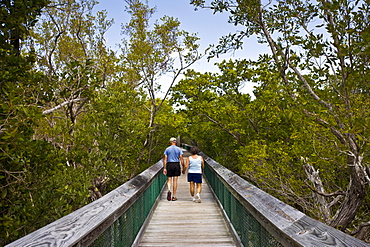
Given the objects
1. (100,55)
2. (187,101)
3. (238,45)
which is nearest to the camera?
(238,45)

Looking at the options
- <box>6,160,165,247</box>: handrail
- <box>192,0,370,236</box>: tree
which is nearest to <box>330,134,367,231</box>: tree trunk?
<box>192,0,370,236</box>: tree

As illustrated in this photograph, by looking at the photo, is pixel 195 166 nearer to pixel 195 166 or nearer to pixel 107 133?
pixel 195 166

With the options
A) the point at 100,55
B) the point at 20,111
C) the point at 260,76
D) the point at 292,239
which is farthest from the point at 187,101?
the point at 292,239

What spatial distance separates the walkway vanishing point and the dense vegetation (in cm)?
152

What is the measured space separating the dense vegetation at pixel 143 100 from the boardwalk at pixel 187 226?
1700 mm

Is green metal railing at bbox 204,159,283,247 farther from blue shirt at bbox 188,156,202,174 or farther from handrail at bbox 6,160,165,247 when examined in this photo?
blue shirt at bbox 188,156,202,174

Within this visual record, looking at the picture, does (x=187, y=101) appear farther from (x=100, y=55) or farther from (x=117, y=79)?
(x=100, y=55)

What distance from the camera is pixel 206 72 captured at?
2309 centimetres

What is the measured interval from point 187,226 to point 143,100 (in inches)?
336

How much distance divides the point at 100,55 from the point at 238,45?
8.12 m

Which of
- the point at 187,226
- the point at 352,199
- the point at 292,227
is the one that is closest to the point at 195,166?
the point at 187,226

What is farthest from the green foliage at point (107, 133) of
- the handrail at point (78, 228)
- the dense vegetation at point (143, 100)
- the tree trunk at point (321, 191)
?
the handrail at point (78, 228)

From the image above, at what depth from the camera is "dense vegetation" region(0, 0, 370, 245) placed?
4.51 meters

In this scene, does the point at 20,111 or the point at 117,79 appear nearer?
the point at 20,111
